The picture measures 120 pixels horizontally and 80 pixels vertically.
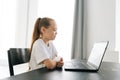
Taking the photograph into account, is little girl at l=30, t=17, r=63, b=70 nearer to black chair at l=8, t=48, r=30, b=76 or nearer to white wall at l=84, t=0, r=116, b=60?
black chair at l=8, t=48, r=30, b=76

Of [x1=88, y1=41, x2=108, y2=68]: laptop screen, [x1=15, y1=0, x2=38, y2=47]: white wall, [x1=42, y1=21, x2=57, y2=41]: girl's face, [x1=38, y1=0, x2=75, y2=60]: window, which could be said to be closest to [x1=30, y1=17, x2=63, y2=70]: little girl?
[x1=42, y1=21, x2=57, y2=41]: girl's face

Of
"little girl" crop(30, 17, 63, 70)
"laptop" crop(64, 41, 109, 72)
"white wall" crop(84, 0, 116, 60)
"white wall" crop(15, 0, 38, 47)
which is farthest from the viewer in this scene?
"white wall" crop(15, 0, 38, 47)

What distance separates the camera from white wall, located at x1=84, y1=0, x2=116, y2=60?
3018 millimetres

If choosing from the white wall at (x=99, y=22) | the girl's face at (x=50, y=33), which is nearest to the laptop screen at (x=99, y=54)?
the girl's face at (x=50, y=33)

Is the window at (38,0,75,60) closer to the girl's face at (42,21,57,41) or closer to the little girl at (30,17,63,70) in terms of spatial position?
the little girl at (30,17,63,70)

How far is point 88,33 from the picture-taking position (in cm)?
323

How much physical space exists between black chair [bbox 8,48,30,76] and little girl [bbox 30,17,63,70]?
2.4 inches

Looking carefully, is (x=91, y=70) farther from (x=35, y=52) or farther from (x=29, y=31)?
(x=29, y=31)

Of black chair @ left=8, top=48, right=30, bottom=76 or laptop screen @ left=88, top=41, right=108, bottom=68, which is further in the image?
black chair @ left=8, top=48, right=30, bottom=76

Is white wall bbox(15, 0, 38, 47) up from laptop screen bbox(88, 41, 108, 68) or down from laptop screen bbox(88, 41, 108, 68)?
up

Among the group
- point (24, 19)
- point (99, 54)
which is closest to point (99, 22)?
point (24, 19)

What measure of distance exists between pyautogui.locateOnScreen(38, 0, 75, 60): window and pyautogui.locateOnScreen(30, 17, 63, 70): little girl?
5.76ft

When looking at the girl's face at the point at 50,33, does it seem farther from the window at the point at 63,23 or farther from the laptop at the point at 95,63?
the window at the point at 63,23

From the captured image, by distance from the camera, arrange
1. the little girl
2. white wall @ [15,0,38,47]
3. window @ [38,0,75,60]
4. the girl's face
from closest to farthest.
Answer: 1. the little girl
2. the girl's face
3. window @ [38,0,75,60]
4. white wall @ [15,0,38,47]
